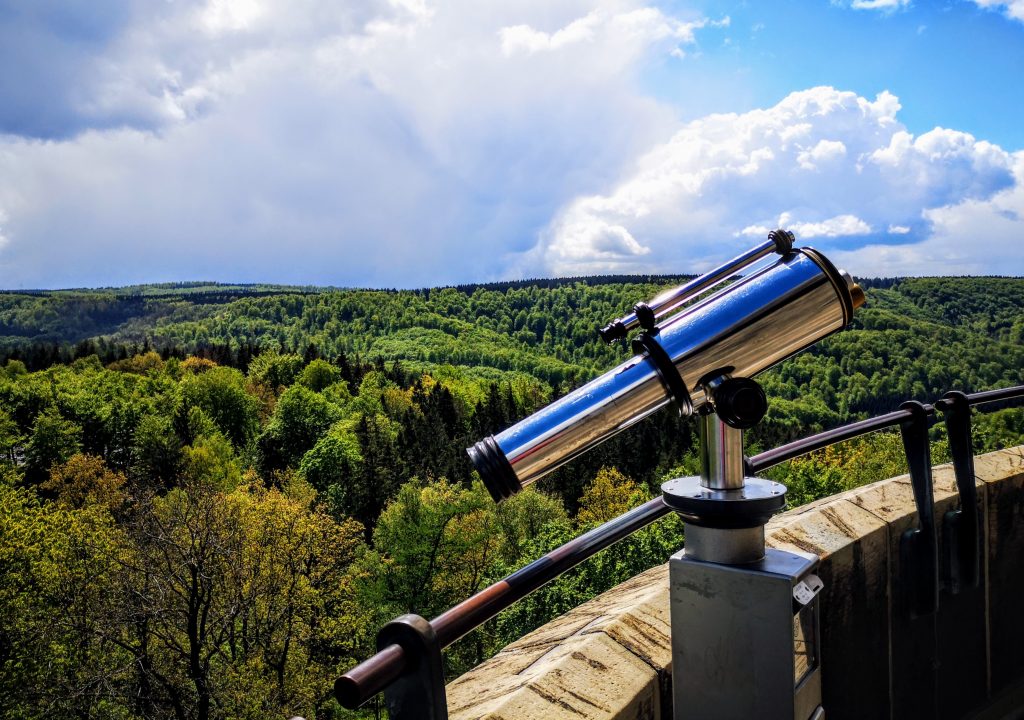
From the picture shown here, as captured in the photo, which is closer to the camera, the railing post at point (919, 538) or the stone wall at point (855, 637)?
the stone wall at point (855, 637)

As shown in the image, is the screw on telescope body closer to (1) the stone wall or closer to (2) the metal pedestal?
(2) the metal pedestal

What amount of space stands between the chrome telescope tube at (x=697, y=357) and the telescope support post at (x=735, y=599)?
9 cm

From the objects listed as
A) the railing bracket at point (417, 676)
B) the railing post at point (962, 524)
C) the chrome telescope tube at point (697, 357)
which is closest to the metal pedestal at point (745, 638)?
the chrome telescope tube at point (697, 357)

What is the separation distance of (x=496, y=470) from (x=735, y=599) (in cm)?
63

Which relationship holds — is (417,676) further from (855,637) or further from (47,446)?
(47,446)

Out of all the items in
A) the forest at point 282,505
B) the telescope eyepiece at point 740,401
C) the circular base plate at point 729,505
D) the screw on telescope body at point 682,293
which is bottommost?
the forest at point 282,505

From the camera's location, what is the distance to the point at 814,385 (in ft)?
387

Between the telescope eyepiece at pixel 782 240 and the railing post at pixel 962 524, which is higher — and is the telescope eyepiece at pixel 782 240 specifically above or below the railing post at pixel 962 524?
above

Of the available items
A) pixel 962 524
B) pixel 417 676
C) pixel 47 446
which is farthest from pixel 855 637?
pixel 47 446

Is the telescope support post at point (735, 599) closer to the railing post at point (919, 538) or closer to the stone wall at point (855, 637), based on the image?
the stone wall at point (855, 637)

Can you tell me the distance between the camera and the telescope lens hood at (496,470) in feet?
4.43

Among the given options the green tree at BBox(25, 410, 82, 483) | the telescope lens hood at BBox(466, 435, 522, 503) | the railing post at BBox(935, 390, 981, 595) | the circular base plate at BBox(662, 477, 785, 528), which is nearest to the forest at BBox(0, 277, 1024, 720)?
the green tree at BBox(25, 410, 82, 483)

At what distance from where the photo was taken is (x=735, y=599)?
5.08 ft

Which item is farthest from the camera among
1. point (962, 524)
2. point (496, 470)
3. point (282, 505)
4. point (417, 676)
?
point (282, 505)
